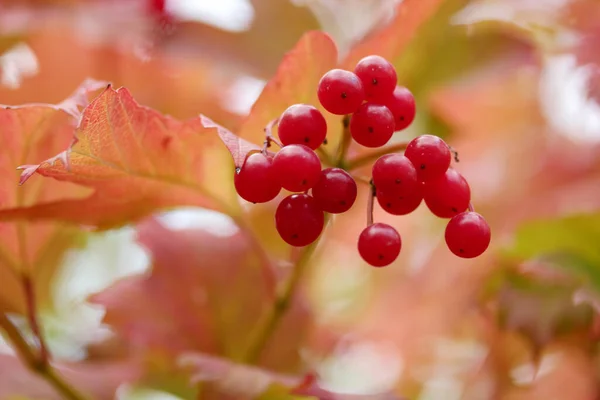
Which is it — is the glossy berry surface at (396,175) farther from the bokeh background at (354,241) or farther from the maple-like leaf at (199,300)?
the maple-like leaf at (199,300)

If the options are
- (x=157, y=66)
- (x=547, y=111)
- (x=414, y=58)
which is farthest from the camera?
(x=547, y=111)

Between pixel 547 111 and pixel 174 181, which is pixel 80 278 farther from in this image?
pixel 547 111

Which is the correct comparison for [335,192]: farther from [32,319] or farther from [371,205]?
[32,319]

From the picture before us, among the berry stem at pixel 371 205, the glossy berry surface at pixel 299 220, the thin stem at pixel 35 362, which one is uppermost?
the berry stem at pixel 371 205

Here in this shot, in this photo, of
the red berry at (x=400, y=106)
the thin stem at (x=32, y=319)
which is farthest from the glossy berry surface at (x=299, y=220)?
the thin stem at (x=32, y=319)

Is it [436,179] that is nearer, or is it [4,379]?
[436,179]

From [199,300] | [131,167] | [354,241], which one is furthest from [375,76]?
[354,241]

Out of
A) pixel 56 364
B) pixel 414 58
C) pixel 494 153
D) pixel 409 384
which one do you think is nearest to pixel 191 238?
pixel 56 364
